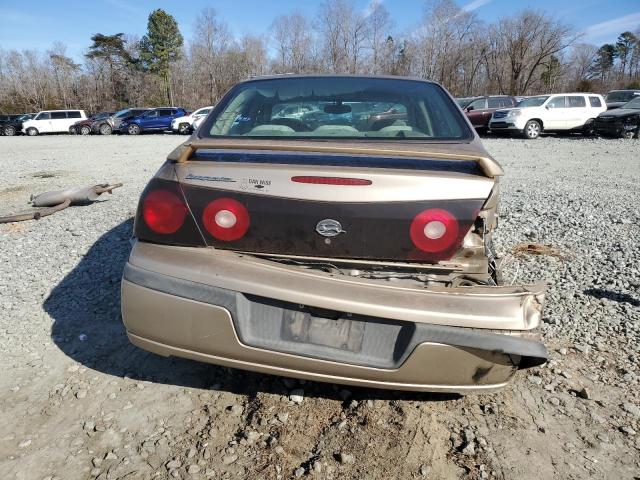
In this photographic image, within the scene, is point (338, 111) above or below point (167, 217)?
above

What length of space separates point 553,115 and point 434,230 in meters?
18.5

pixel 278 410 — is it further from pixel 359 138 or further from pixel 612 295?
pixel 612 295

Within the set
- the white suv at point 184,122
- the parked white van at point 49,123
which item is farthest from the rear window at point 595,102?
the parked white van at point 49,123

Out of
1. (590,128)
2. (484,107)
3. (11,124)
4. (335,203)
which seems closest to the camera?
(335,203)

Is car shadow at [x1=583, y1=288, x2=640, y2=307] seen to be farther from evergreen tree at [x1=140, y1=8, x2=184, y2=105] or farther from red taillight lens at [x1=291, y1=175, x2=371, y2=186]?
evergreen tree at [x1=140, y1=8, x2=184, y2=105]

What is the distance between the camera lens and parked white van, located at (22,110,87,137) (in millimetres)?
29500

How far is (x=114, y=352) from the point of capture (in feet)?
8.36

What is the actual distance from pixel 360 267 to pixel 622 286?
2.62m

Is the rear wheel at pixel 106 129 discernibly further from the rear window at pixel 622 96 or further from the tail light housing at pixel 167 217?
the tail light housing at pixel 167 217

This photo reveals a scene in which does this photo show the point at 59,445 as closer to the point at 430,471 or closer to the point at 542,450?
the point at 430,471

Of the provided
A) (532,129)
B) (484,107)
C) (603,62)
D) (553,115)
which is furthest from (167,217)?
(603,62)

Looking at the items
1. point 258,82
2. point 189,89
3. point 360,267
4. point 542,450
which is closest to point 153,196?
point 360,267

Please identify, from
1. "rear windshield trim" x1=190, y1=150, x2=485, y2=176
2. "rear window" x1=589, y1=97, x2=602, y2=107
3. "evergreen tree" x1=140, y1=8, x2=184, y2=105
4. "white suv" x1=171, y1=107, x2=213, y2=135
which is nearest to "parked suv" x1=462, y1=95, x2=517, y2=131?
"rear window" x1=589, y1=97, x2=602, y2=107

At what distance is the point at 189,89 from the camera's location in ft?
168
